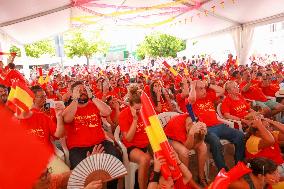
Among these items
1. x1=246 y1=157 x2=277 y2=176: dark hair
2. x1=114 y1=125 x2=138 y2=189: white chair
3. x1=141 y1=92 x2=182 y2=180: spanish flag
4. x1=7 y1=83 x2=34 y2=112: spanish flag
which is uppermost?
x1=7 y1=83 x2=34 y2=112: spanish flag

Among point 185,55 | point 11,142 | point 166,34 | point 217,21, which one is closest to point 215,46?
point 185,55

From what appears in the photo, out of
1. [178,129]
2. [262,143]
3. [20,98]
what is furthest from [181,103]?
[20,98]

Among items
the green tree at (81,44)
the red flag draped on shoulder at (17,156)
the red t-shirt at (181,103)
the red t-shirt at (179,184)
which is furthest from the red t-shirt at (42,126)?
the green tree at (81,44)

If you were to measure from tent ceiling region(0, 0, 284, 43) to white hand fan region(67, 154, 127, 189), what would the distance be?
7.80 m

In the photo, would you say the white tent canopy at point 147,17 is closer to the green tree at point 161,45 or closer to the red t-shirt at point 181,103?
the green tree at point 161,45

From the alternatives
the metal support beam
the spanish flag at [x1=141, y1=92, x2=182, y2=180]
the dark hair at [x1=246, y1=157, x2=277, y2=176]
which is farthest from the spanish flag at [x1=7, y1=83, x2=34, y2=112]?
the metal support beam

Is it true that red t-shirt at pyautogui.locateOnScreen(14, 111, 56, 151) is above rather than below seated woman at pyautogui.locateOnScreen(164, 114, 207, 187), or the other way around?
above

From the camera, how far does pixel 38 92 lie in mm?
4086

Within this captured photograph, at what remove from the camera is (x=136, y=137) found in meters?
4.16

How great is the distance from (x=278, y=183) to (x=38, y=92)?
2834 millimetres

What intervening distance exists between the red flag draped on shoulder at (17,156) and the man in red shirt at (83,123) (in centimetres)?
300

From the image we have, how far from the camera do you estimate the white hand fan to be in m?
2.78

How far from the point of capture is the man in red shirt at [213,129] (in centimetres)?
461

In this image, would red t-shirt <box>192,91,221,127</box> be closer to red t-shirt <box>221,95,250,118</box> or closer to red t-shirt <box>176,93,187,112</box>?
red t-shirt <box>221,95,250,118</box>
